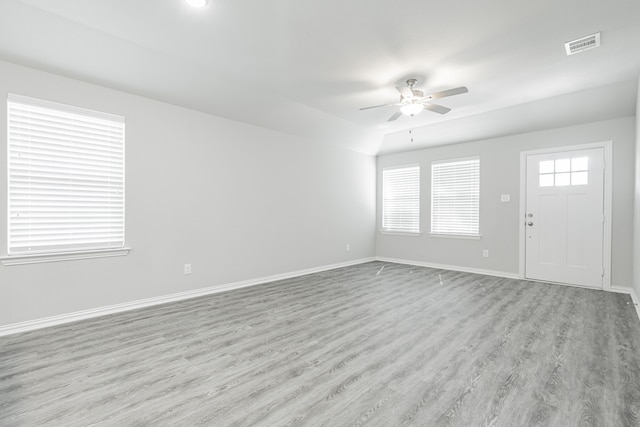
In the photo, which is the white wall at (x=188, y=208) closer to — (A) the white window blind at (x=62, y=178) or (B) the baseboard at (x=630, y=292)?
(A) the white window blind at (x=62, y=178)

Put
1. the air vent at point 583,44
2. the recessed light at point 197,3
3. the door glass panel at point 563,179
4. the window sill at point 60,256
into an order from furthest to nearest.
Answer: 1. the door glass panel at point 563,179
2. the window sill at point 60,256
3. the air vent at point 583,44
4. the recessed light at point 197,3

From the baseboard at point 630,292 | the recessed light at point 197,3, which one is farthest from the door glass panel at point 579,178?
the recessed light at point 197,3

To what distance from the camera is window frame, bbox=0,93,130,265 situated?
114 inches

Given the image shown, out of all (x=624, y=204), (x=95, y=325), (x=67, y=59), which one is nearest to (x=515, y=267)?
(x=624, y=204)

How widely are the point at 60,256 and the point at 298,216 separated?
332cm

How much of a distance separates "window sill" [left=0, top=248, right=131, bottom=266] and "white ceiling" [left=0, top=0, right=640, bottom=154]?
73.8 inches

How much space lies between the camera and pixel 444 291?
14.4ft

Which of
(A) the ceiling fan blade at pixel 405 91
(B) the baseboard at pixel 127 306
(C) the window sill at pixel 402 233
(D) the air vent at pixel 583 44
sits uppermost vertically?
(D) the air vent at pixel 583 44

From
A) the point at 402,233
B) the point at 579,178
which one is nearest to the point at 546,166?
the point at 579,178

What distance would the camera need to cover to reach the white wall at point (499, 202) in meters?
4.30

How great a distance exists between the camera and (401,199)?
676cm

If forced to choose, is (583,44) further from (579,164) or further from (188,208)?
(188,208)

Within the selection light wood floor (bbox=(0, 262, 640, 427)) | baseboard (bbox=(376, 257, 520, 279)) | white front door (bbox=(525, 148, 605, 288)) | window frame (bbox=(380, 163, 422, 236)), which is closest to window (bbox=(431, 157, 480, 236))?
window frame (bbox=(380, 163, 422, 236))

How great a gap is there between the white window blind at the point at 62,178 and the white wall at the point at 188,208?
0.10 metres
